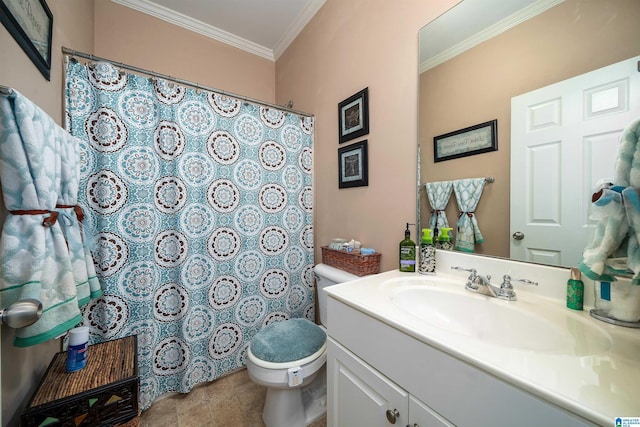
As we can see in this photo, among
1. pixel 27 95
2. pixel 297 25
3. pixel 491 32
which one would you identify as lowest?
pixel 27 95

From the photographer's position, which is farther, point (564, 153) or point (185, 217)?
point (185, 217)

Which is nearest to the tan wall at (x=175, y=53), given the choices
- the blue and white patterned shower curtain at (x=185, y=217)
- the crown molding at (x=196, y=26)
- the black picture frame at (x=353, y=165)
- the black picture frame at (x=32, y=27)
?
the crown molding at (x=196, y=26)

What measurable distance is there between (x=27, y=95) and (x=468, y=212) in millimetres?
1618

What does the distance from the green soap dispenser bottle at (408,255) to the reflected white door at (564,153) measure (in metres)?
0.34

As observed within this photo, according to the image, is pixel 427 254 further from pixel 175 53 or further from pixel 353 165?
pixel 175 53

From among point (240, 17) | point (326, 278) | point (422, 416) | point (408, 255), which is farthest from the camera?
point (240, 17)

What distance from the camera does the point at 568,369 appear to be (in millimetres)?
425

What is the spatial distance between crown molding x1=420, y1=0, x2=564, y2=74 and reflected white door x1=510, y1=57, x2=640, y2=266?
26 cm

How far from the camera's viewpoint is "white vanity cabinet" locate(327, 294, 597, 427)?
16.3 inches

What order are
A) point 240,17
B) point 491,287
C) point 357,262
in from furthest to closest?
point 240,17 → point 357,262 → point 491,287

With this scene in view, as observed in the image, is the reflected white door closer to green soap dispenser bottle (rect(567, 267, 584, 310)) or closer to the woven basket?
green soap dispenser bottle (rect(567, 267, 584, 310))

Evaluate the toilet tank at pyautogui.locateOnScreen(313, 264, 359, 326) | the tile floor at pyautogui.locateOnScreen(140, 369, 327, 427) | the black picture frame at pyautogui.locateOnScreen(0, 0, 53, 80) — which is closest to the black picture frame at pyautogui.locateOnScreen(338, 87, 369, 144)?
the toilet tank at pyautogui.locateOnScreen(313, 264, 359, 326)

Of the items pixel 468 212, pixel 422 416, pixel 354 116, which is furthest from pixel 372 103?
pixel 422 416

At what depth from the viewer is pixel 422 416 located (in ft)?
1.82
